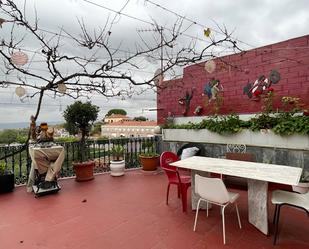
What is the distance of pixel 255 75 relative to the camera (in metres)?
5.43

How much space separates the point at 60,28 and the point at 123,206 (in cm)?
293

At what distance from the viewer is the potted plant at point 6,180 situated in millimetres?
4539

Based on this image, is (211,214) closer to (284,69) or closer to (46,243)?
(46,243)

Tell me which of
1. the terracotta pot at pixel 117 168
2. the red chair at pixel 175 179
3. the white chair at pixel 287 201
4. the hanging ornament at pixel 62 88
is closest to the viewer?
the hanging ornament at pixel 62 88

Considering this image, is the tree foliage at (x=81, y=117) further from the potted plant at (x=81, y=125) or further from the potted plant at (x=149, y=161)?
the potted plant at (x=149, y=161)

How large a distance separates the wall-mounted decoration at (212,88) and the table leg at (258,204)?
12.2ft

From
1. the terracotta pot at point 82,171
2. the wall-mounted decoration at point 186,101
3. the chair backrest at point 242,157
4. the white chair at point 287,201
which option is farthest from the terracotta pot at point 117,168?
the white chair at point 287,201

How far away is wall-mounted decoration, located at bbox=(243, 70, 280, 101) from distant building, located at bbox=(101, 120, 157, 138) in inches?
A: 126

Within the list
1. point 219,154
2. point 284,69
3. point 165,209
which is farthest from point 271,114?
point 165,209

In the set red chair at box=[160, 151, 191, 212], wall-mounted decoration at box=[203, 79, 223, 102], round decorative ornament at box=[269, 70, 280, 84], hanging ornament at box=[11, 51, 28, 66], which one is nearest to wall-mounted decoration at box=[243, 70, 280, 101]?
round decorative ornament at box=[269, 70, 280, 84]

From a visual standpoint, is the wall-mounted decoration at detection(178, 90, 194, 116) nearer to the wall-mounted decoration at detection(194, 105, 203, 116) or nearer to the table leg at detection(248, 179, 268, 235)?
the wall-mounted decoration at detection(194, 105, 203, 116)

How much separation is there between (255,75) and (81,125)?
4326mm

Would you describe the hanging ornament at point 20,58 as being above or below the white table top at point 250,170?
above

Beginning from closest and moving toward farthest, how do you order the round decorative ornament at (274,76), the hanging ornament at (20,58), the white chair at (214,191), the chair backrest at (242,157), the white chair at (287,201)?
the hanging ornament at (20,58), the white chair at (287,201), the white chair at (214,191), the chair backrest at (242,157), the round decorative ornament at (274,76)
